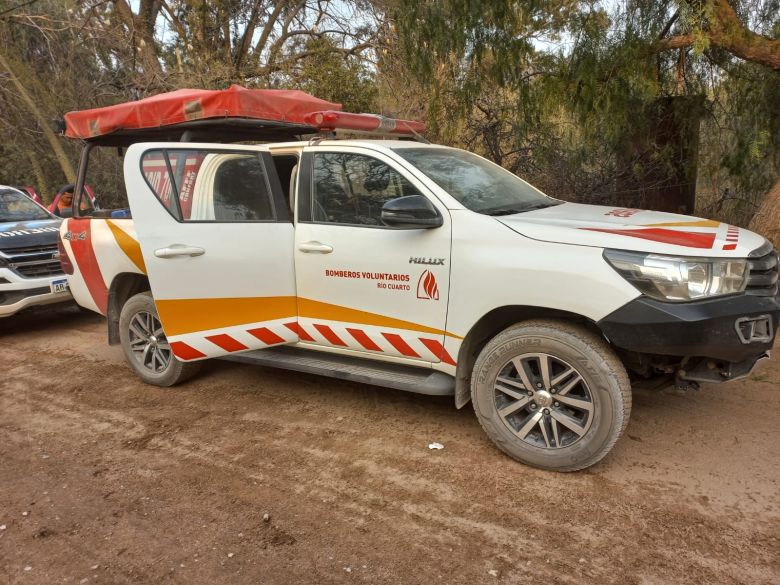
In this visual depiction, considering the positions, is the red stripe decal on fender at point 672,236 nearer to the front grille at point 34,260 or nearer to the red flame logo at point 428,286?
the red flame logo at point 428,286

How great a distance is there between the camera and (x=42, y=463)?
3705 millimetres

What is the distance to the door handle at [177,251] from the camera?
4035 mm

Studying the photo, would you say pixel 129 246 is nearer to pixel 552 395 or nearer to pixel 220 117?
pixel 220 117

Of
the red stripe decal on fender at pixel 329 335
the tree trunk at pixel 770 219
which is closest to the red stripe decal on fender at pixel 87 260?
the red stripe decal on fender at pixel 329 335

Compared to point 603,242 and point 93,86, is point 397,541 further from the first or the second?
point 93,86

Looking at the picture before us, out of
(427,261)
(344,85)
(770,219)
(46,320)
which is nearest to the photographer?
(427,261)

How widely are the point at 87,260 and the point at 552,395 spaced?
403 cm

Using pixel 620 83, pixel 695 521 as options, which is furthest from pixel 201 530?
pixel 620 83

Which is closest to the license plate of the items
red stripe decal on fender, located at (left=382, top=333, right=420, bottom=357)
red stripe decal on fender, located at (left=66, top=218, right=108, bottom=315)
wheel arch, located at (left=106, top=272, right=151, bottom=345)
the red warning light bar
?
red stripe decal on fender, located at (left=66, top=218, right=108, bottom=315)

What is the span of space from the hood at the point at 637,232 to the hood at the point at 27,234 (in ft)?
18.7

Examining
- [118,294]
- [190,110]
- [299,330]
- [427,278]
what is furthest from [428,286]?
[118,294]

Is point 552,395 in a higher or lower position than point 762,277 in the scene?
lower

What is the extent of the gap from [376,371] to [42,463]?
2.12m

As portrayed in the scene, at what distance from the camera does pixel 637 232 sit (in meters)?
3.24
